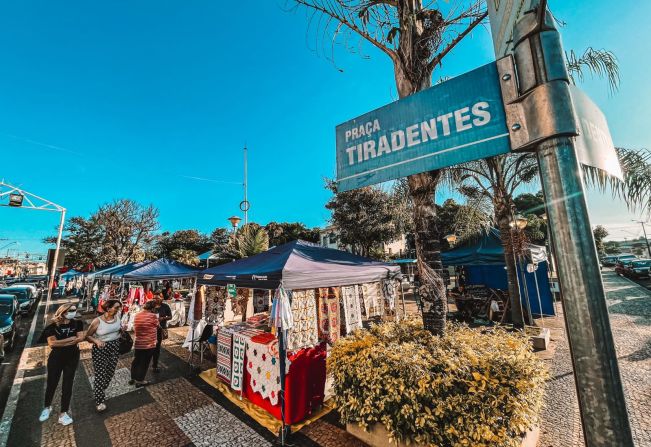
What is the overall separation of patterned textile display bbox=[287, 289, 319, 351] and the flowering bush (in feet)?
4.91

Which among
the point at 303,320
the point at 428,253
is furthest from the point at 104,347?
the point at 428,253

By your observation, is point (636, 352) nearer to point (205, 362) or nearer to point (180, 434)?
point (180, 434)

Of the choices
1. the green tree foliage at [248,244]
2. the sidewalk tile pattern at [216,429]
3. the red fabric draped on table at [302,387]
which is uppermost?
the green tree foliage at [248,244]

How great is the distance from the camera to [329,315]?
6324 millimetres

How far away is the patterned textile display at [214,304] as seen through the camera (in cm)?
725

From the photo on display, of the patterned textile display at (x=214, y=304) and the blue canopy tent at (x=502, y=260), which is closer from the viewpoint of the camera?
the patterned textile display at (x=214, y=304)

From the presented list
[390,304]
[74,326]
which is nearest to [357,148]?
[74,326]

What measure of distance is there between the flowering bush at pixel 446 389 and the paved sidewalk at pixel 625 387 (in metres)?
1.33

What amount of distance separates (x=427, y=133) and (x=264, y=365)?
449cm

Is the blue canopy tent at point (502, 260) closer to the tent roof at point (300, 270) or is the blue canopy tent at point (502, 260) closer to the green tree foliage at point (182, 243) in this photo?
the tent roof at point (300, 270)

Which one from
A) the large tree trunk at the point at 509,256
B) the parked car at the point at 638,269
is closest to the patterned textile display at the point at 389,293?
the large tree trunk at the point at 509,256

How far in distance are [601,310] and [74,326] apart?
6428mm

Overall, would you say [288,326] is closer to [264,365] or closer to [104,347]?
[264,365]

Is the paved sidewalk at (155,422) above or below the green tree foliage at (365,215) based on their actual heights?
below
